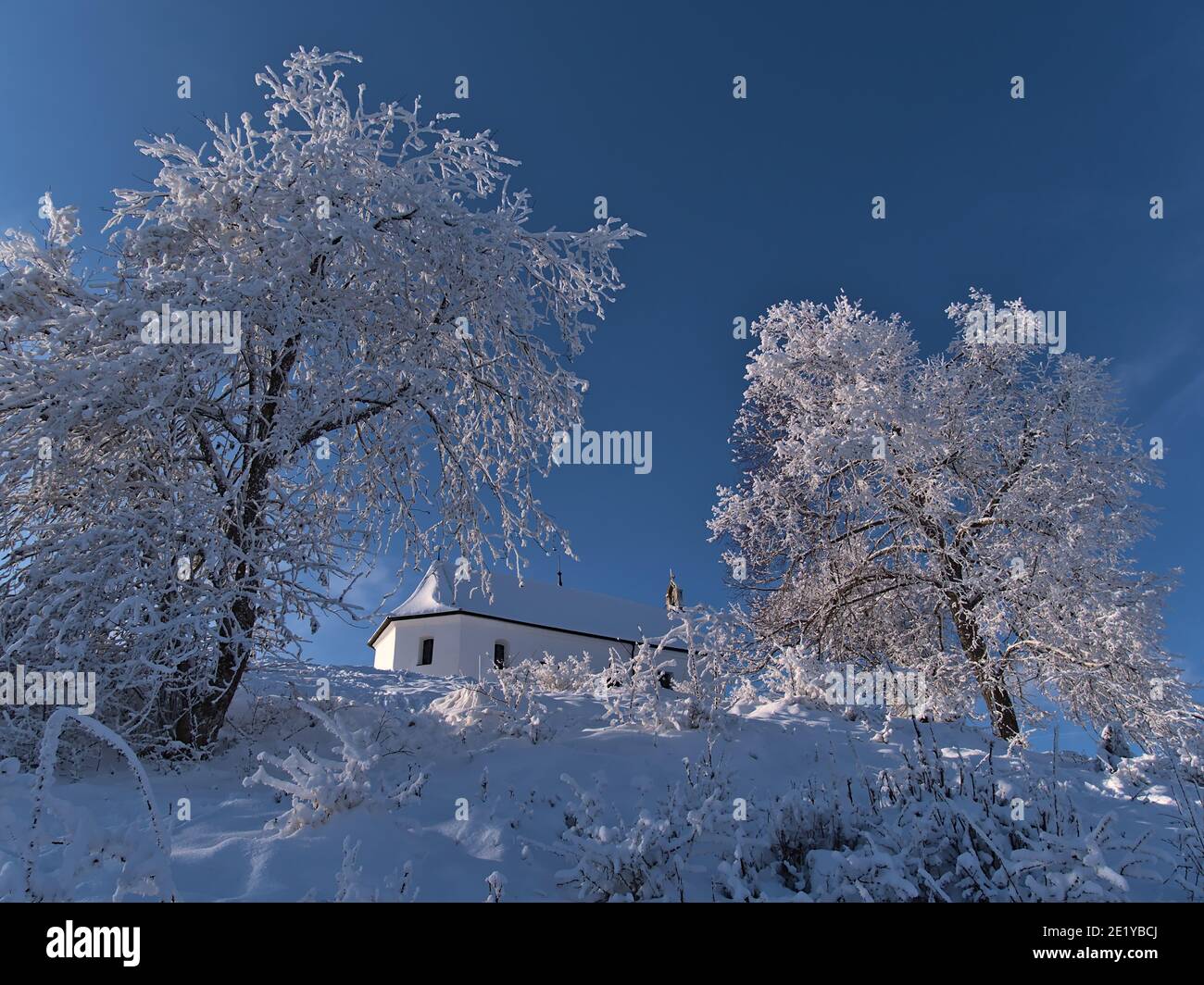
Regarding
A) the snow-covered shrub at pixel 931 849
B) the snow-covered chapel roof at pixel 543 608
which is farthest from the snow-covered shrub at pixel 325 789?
the snow-covered chapel roof at pixel 543 608

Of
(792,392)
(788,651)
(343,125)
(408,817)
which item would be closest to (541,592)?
(792,392)

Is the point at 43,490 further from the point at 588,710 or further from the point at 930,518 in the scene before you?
the point at 930,518

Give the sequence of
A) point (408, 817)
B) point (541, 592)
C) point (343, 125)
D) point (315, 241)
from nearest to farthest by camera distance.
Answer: point (408, 817) < point (315, 241) < point (343, 125) < point (541, 592)

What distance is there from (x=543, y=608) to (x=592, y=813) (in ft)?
97.5

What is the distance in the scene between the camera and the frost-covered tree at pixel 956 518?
1178 centimetres

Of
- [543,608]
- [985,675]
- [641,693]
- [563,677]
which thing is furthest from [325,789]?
[543,608]

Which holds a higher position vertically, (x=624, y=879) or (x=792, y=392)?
(x=792, y=392)

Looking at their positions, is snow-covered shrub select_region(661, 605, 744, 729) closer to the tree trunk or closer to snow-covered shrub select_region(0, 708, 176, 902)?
snow-covered shrub select_region(0, 708, 176, 902)

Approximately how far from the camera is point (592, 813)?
15.5 ft

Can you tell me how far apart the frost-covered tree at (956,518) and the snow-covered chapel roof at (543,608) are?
14.5 metres

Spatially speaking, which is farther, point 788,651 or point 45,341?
point 788,651

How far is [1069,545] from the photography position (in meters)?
11.6

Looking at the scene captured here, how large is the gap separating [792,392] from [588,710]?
31.6 ft

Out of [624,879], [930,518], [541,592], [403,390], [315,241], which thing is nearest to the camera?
[624,879]
